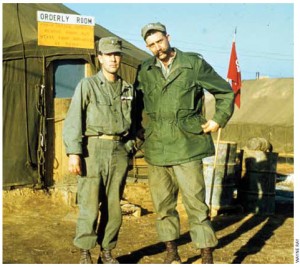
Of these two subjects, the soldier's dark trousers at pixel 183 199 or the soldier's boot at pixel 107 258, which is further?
the soldier's boot at pixel 107 258

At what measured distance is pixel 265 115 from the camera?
37.2 meters

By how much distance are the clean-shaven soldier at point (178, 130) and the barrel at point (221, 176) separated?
380cm

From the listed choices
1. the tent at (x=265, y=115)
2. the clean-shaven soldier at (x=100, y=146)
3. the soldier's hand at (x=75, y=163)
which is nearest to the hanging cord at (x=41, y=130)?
the clean-shaven soldier at (x=100, y=146)

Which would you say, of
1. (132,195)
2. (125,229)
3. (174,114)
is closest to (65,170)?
(132,195)

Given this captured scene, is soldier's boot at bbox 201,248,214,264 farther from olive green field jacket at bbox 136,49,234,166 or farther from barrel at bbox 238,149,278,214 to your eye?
barrel at bbox 238,149,278,214

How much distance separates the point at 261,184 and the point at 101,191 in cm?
475

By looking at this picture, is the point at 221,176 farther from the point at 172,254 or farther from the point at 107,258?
the point at 107,258

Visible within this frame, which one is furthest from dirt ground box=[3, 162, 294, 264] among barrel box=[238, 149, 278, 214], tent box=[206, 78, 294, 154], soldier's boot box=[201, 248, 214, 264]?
tent box=[206, 78, 294, 154]

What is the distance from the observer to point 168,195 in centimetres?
451

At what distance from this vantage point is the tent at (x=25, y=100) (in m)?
8.37

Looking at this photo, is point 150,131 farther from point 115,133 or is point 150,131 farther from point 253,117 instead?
point 253,117

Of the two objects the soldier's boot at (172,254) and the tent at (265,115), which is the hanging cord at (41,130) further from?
the tent at (265,115)

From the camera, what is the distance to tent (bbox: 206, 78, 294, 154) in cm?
3256

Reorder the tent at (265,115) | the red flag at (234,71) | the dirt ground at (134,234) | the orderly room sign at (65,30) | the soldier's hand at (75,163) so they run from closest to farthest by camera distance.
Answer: the soldier's hand at (75,163) → the dirt ground at (134,234) → the red flag at (234,71) → the orderly room sign at (65,30) → the tent at (265,115)
